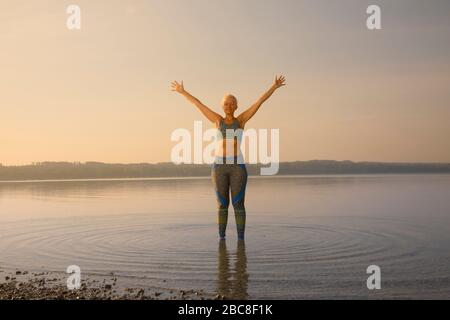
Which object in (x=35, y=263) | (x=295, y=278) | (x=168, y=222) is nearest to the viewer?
(x=295, y=278)

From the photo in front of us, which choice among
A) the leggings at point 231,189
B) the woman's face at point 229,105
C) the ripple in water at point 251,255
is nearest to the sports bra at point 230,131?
the woman's face at point 229,105

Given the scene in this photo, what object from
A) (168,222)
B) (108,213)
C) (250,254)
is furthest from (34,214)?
(250,254)

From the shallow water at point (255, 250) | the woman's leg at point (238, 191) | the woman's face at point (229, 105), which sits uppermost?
the woman's face at point (229, 105)

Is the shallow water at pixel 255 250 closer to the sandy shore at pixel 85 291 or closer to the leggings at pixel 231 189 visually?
the sandy shore at pixel 85 291

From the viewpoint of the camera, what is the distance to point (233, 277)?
8672mm

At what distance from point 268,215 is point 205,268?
31.5ft

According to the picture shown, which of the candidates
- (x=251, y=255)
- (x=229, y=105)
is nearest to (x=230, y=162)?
(x=229, y=105)

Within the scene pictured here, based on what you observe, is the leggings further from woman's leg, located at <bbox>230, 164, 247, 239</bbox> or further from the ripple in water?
the ripple in water

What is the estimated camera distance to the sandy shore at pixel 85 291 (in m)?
7.52

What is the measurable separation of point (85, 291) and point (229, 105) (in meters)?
6.86

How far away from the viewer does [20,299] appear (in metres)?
7.48

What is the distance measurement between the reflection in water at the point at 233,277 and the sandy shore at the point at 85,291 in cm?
30

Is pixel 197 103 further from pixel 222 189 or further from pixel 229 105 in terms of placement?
pixel 222 189
